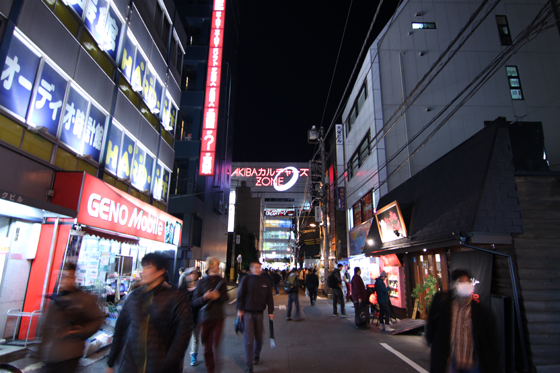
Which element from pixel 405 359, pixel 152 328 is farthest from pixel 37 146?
pixel 405 359

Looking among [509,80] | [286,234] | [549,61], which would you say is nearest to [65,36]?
[509,80]

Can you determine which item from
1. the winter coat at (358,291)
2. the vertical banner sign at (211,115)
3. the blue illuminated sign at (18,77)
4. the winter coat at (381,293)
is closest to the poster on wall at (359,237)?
the winter coat at (358,291)

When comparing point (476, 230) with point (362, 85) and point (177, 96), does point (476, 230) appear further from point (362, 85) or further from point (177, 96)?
point (362, 85)

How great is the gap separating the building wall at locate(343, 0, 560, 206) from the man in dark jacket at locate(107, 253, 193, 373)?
15.2 m

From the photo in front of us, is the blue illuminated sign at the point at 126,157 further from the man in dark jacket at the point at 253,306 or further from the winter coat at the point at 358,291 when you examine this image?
the winter coat at the point at 358,291

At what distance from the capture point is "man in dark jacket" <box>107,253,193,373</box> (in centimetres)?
269

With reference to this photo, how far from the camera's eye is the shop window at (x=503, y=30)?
18781 mm

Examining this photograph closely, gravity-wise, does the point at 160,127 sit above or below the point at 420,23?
below

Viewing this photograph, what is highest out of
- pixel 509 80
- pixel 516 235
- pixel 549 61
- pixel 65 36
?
pixel 549 61

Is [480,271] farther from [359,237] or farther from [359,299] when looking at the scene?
[359,237]

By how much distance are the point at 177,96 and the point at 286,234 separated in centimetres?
7977

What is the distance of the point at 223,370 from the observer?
567cm

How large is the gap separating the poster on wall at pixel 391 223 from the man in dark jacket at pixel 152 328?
895 cm

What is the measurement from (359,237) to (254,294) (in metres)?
15.5
